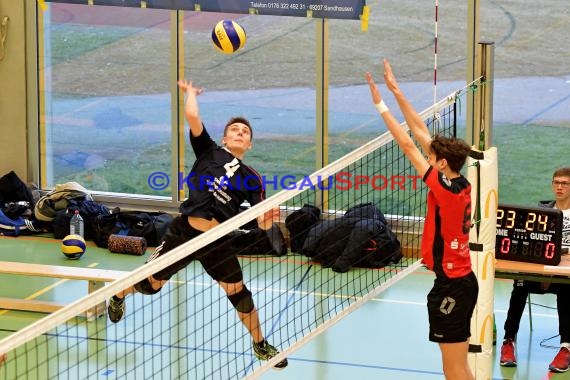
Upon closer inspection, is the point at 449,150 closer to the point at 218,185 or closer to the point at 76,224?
the point at 218,185

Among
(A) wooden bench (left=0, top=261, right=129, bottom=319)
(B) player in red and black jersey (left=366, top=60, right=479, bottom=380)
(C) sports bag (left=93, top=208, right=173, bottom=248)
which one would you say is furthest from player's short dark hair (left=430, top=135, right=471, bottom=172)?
(C) sports bag (left=93, top=208, right=173, bottom=248)

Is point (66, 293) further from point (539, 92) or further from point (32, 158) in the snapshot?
point (539, 92)

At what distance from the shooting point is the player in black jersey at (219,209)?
8531 millimetres

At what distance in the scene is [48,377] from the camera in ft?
29.8

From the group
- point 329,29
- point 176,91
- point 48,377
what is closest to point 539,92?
point 329,29

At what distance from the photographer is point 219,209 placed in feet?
28.3

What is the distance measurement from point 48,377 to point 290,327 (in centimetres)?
271

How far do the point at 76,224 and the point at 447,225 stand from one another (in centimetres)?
754

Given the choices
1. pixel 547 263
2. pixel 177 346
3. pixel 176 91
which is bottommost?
pixel 177 346


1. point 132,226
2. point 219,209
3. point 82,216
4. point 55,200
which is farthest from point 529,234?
point 55,200

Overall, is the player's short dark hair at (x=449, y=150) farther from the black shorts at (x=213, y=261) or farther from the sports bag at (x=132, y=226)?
the sports bag at (x=132, y=226)

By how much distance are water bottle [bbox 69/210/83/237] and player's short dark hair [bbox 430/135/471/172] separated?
7569 mm

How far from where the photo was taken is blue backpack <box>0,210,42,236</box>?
14.6 m

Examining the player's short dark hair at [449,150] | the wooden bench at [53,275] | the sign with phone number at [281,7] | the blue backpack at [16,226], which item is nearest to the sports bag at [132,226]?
the blue backpack at [16,226]
